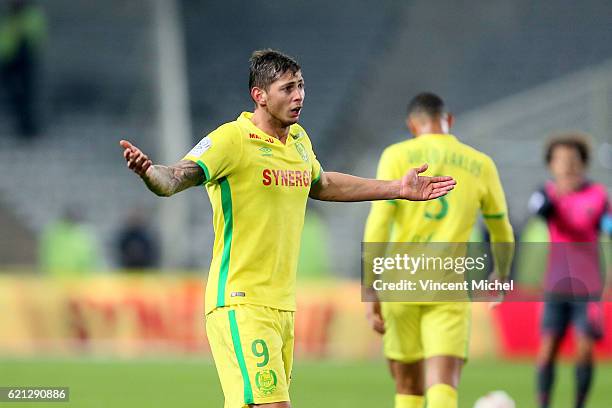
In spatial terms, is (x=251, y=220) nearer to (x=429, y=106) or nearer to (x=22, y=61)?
(x=429, y=106)

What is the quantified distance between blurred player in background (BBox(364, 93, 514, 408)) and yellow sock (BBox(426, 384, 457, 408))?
12 centimetres

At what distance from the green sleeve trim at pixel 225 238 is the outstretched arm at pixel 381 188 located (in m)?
0.66

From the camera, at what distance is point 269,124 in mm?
6523

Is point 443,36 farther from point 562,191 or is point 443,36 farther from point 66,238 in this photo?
point 562,191

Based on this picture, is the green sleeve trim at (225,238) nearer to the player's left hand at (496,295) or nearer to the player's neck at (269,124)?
the player's neck at (269,124)

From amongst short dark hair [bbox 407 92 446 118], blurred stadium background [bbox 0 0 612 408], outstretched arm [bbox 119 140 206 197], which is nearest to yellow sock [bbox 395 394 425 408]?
short dark hair [bbox 407 92 446 118]

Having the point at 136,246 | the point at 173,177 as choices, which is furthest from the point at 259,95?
the point at 136,246

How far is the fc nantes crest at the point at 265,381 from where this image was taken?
6.20 m

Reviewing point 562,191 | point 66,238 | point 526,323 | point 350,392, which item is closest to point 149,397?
point 350,392

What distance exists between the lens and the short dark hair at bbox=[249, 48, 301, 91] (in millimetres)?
6434

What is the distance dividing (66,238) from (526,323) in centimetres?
795

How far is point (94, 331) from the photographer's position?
18.5 meters

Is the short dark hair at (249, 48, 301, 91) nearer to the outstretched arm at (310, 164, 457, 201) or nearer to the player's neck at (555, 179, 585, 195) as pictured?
the outstretched arm at (310, 164, 457, 201)

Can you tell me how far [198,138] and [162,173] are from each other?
1993 centimetres
